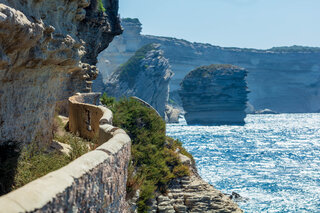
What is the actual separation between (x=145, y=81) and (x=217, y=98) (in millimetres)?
24974

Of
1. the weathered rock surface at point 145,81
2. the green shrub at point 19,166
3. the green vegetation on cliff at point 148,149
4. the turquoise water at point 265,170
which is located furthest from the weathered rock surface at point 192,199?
the weathered rock surface at point 145,81

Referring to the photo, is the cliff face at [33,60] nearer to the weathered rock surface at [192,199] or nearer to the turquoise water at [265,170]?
the weathered rock surface at [192,199]

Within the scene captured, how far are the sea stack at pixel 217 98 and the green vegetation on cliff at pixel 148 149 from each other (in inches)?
3595

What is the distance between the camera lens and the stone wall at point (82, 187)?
10.7 ft

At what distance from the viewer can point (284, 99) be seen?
591 feet

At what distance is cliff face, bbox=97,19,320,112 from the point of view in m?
176

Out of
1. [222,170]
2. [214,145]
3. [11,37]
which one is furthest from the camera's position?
[214,145]

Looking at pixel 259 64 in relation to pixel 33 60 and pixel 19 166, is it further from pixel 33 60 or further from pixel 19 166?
pixel 19 166

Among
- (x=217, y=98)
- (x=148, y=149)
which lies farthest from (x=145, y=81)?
(x=148, y=149)

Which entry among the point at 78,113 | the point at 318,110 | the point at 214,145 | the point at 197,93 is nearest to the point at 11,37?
the point at 78,113

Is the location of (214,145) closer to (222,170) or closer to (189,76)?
(222,170)

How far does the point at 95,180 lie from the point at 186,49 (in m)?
180

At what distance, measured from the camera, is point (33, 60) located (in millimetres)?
9586

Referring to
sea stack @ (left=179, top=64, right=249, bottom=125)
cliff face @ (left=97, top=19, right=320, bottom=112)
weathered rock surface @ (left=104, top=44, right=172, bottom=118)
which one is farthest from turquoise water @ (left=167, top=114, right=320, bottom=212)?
cliff face @ (left=97, top=19, right=320, bottom=112)
